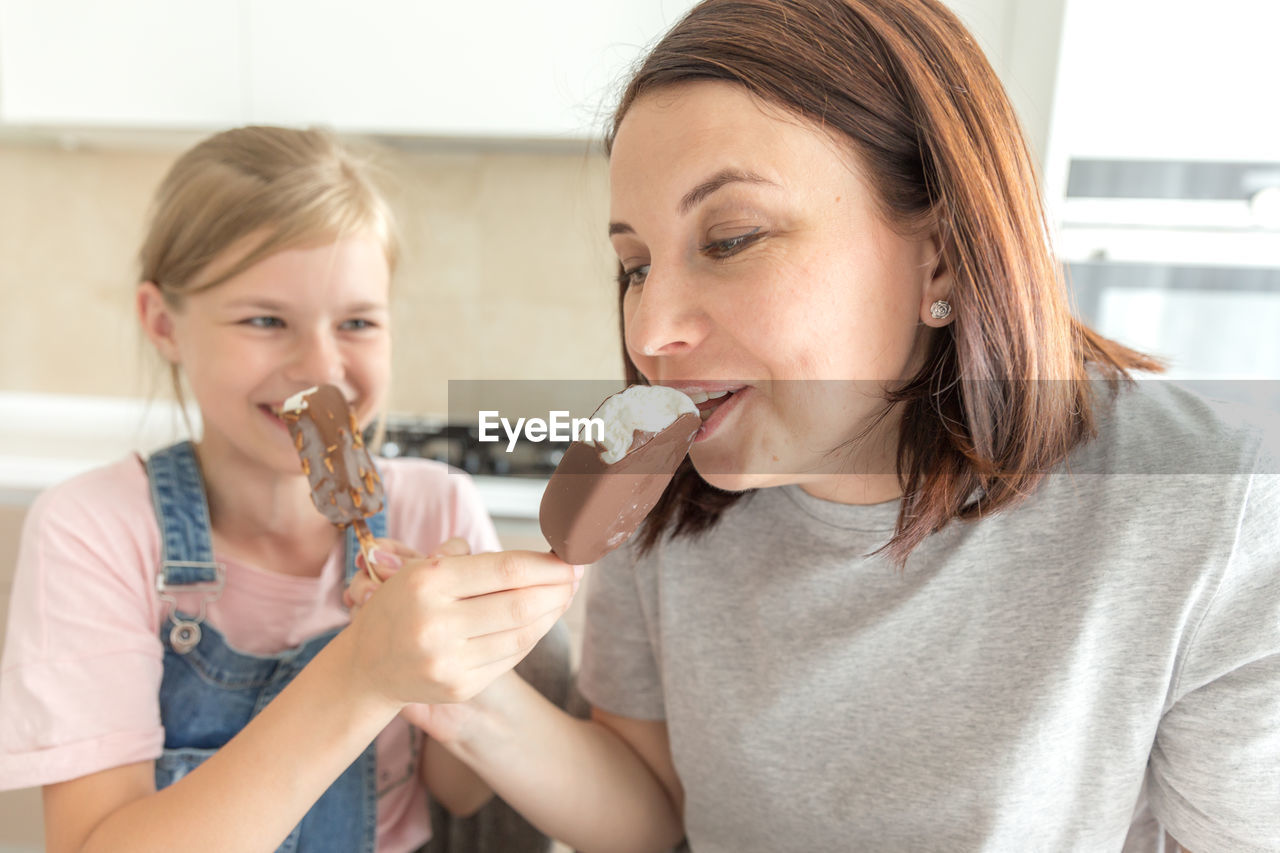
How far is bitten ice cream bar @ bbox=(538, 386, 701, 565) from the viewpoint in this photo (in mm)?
783

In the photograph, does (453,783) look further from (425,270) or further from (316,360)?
(425,270)

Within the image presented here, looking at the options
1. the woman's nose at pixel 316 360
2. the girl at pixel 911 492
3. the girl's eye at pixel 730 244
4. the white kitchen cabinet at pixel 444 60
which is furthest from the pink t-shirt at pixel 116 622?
the white kitchen cabinet at pixel 444 60

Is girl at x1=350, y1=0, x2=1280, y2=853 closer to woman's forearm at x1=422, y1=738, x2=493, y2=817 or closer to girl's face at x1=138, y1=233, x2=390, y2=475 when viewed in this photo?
woman's forearm at x1=422, y1=738, x2=493, y2=817

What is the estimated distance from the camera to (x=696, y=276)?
2.84 ft

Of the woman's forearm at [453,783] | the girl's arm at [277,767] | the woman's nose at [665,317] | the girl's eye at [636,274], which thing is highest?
the girl's eye at [636,274]

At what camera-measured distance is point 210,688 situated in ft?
3.80

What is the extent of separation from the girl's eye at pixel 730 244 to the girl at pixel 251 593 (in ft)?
1.12

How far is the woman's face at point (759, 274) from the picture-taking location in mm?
826

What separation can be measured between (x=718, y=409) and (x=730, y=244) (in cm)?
17

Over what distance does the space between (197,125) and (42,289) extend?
3.75ft

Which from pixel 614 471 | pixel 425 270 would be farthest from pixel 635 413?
pixel 425 270

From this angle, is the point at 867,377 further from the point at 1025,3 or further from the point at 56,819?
the point at 1025,3

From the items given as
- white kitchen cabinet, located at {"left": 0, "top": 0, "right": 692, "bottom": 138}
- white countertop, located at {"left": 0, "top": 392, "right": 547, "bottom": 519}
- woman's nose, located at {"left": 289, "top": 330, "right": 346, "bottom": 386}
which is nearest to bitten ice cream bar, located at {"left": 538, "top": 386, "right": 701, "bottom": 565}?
woman's nose, located at {"left": 289, "top": 330, "right": 346, "bottom": 386}

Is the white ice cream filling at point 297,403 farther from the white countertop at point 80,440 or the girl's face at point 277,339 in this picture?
the white countertop at point 80,440
